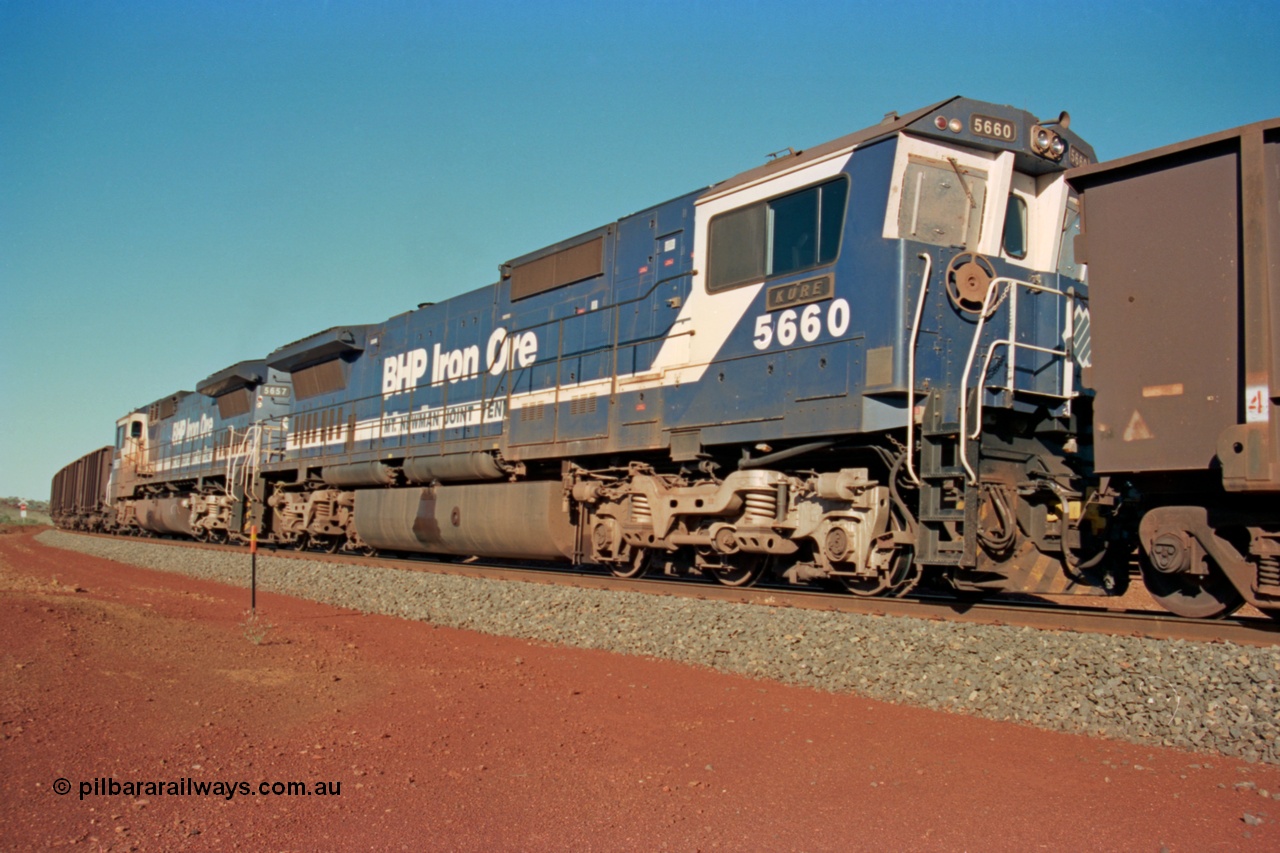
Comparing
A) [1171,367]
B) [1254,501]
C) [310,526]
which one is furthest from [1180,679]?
[310,526]

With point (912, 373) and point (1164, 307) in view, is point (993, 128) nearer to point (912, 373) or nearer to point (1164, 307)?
point (912, 373)

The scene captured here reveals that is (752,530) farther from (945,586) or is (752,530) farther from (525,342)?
(525,342)

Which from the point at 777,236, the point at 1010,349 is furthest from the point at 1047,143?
the point at 777,236

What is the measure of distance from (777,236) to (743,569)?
319 centimetres

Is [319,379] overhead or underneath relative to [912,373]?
overhead

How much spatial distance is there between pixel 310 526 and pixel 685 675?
40.3 ft

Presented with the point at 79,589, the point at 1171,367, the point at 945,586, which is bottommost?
the point at 79,589

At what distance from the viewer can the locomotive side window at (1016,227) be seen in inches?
305

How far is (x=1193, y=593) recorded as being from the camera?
594cm

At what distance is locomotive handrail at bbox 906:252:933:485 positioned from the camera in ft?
22.3

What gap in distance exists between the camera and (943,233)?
291 inches

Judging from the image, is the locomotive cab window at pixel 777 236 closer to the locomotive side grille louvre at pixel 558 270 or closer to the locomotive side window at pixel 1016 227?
the locomotive side window at pixel 1016 227

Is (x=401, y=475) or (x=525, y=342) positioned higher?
(x=525, y=342)

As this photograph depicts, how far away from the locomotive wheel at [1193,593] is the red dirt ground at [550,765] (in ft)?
5.03
